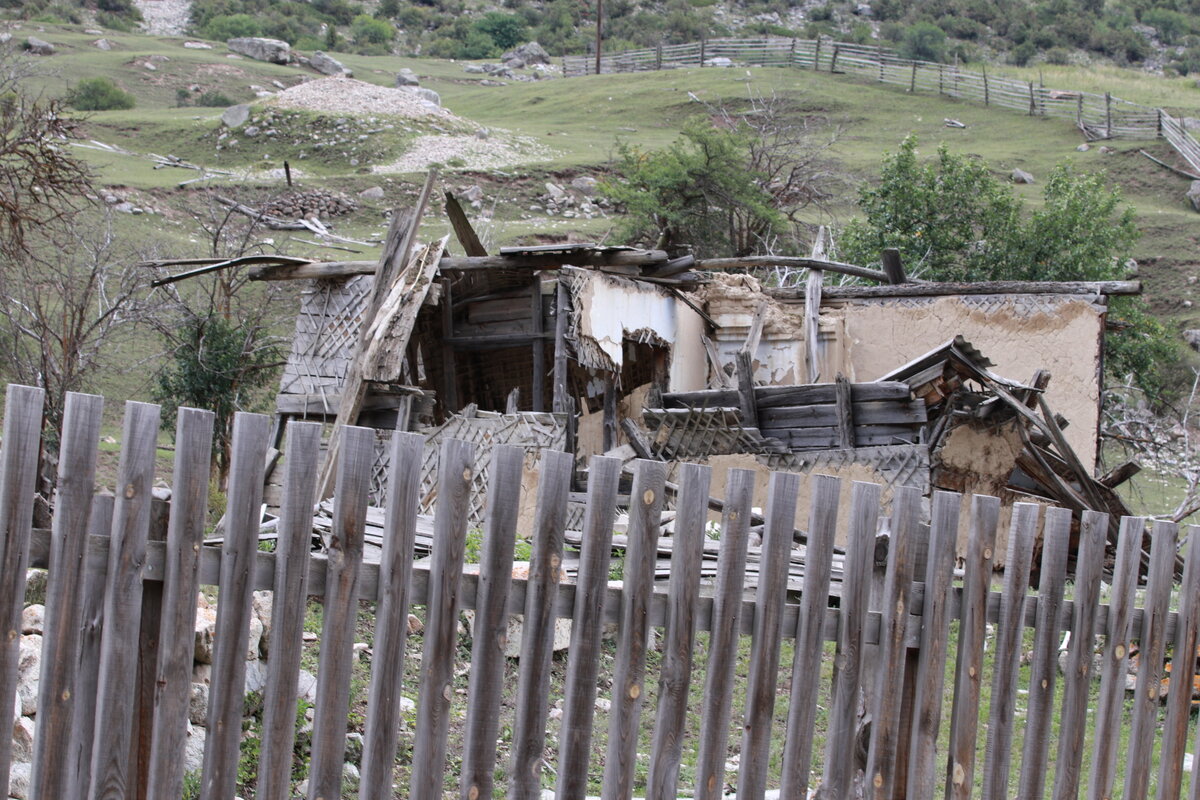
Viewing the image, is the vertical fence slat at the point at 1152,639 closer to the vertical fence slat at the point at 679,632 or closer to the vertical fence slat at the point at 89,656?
the vertical fence slat at the point at 679,632

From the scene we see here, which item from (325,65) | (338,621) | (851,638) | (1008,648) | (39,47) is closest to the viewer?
(338,621)

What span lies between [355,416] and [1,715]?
29.5 ft

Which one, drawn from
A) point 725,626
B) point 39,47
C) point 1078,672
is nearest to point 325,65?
point 39,47

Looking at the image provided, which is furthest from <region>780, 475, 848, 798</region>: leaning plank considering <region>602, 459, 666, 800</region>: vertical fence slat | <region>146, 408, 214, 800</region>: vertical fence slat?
<region>146, 408, 214, 800</region>: vertical fence slat

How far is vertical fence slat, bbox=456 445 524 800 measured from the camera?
9.43 ft

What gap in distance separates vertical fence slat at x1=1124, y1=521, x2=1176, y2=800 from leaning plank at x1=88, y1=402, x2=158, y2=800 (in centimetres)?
340

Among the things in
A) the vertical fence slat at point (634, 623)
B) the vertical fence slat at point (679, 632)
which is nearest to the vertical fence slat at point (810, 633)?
the vertical fence slat at point (679, 632)

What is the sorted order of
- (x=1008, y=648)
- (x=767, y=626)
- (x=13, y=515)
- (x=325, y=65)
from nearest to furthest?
(x=13, y=515) < (x=767, y=626) < (x=1008, y=648) < (x=325, y=65)

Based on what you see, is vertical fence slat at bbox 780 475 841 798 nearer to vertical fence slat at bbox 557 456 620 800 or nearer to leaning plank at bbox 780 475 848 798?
leaning plank at bbox 780 475 848 798

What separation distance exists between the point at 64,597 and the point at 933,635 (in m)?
2.44

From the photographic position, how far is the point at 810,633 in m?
3.25

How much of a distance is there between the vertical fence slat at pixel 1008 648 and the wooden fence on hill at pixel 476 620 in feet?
0.03

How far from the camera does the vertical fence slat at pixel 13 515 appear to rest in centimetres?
256

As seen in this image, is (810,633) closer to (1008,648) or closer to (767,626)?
(767,626)
